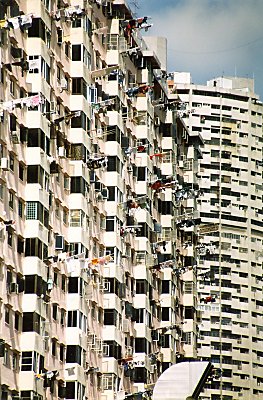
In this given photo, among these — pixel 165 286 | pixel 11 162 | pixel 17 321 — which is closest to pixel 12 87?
pixel 11 162

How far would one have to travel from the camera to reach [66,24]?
49.4 metres

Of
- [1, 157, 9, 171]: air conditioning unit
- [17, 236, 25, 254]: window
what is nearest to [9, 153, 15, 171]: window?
[1, 157, 9, 171]: air conditioning unit

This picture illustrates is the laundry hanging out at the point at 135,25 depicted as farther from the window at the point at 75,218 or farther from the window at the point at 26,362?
the window at the point at 26,362

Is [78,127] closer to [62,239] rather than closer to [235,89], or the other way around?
[62,239]

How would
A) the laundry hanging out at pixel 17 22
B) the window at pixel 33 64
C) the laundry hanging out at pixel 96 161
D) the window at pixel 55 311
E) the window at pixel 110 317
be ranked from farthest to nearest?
1. the window at pixel 110 317
2. the laundry hanging out at pixel 96 161
3. the window at pixel 55 311
4. the window at pixel 33 64
5. the laundry hanging out at pixel 17 22

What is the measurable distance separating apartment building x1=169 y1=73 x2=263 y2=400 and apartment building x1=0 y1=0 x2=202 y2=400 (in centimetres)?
2203

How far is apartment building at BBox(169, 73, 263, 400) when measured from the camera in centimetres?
8644

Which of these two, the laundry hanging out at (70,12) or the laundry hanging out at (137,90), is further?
the laundry hanging out at (137,90)

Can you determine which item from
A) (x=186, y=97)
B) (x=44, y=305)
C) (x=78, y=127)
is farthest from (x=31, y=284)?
(x=186, y=97)

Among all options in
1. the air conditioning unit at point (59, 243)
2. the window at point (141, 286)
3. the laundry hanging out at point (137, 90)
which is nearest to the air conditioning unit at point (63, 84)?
the air conditioning unit at point (59, 243)

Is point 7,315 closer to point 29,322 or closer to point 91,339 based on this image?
point 29,322

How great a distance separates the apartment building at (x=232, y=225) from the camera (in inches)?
3403

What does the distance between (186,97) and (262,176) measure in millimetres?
7359

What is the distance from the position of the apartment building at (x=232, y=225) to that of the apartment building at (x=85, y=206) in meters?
22.0
